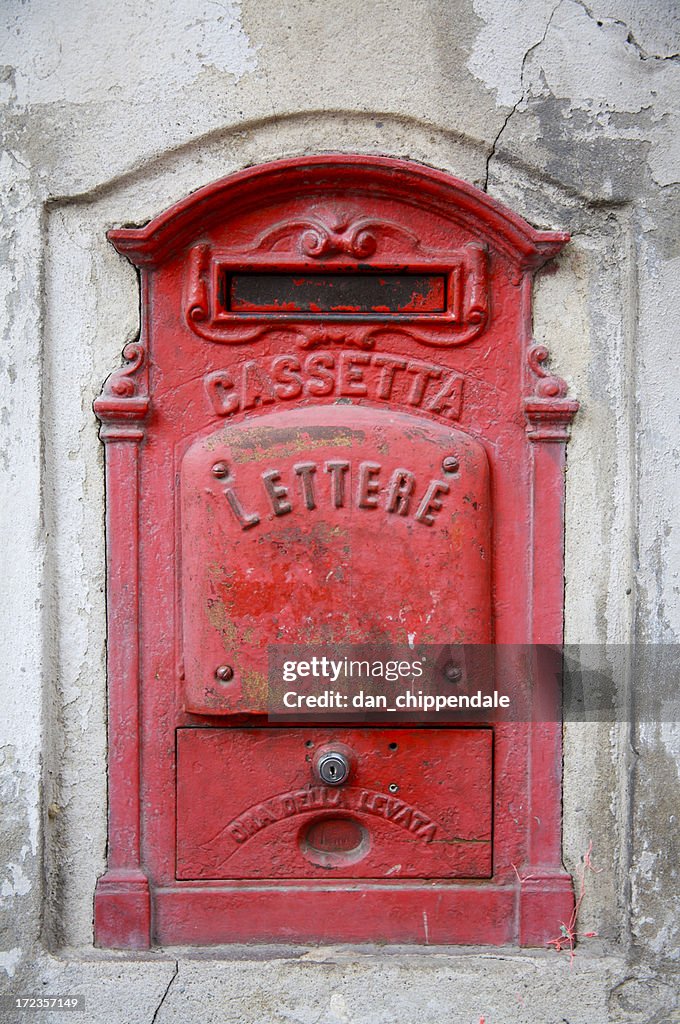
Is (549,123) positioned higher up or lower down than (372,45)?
lower down

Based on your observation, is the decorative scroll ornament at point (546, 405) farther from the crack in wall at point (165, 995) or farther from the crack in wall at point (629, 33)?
the crack in wall at point (165, 995)

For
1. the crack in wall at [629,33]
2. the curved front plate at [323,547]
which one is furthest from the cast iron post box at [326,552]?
the crack in wall at [629,33]

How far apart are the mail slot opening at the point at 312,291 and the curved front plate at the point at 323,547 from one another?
0.31 meters

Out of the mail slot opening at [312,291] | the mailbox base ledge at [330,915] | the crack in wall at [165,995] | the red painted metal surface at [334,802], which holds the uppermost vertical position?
the mail slot opening at [312,291]

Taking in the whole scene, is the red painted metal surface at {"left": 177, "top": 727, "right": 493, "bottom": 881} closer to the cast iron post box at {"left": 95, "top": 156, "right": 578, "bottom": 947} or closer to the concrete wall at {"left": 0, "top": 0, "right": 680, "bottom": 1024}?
the cast iron post box at {"left": 95, "top": 156, "right": 578, "bottom": 947}

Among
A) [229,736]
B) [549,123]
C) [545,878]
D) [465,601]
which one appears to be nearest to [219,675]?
[229,736]

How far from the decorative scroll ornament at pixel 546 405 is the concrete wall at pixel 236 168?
0.08 meters

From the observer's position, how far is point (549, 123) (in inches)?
86.9

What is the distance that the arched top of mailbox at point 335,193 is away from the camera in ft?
7.06

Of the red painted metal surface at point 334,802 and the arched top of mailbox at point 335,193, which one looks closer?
the arched top of mailbox at point 335,193

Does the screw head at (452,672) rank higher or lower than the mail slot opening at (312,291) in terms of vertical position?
lower

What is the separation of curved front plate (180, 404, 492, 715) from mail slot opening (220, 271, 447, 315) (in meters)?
0.31

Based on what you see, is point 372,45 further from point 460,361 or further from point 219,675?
point 219,675

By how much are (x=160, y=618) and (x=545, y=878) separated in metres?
1.22
